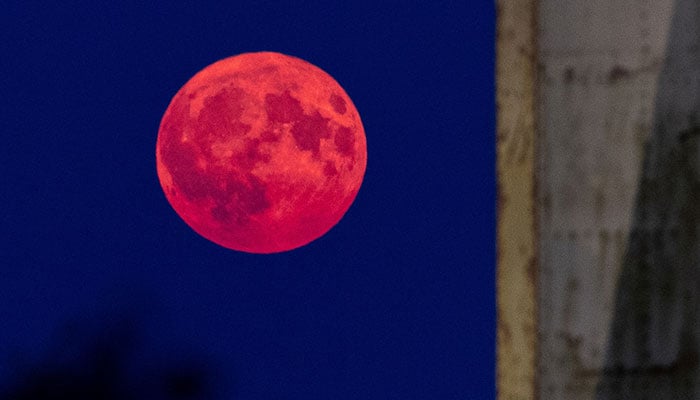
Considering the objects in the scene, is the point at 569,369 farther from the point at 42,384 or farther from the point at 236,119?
the point at 42,384

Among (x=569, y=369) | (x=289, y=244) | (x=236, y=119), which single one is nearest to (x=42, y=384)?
(x=289, y=244)

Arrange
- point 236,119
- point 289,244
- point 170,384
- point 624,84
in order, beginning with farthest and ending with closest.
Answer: point 170,384, point 289,244, point 236,119, point 624,84

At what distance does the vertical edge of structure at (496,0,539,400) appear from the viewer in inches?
45.4

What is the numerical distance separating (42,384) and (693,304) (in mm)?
14718

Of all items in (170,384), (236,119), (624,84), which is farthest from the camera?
(170,384)

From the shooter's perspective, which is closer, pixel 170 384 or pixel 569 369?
pixel 569 369

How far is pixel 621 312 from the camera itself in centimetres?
119

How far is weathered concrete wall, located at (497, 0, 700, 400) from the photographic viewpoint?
3.76 ft

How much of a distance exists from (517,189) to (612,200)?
13 centimetres

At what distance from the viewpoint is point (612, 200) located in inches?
45.8

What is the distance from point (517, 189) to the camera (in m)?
1.17

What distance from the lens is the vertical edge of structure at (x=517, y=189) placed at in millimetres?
1154

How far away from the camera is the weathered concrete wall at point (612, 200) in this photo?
1145 mm

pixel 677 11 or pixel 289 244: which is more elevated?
pixel 677 11
